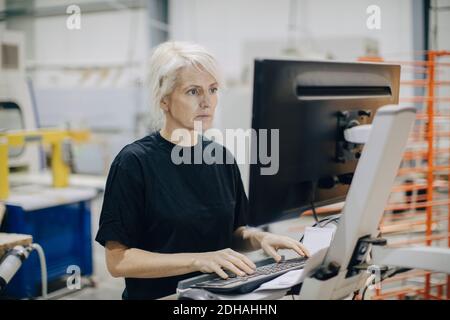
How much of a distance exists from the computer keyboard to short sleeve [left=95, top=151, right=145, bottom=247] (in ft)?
0.90

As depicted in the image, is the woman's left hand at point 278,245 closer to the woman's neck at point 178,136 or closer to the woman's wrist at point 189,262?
the woman's wrist at point 189,262

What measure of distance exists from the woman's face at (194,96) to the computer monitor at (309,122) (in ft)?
0.89

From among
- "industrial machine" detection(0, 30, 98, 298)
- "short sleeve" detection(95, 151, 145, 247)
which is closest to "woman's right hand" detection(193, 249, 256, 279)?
"short sleeve" detection(95, 151, 145, 247)

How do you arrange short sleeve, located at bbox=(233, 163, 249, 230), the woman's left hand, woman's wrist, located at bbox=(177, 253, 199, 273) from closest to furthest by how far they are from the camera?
1. woman's wrist, located at bbox=(177, 253, 199, 273)
2. the woman's left hand
3. short sleeve, located at bbox=(233, 163, 249, 230)

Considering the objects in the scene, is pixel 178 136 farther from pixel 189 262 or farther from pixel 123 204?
pixel 189 262

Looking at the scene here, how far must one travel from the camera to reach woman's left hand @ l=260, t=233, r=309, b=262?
3.65 ft

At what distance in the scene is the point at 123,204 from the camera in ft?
3.79

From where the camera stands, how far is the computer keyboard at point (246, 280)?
0.89 metres

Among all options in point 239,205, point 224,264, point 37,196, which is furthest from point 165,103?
point 37,196

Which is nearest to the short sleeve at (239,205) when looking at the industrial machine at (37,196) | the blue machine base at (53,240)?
the blue machine base at (53,240)

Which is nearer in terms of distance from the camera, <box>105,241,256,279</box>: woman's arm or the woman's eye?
<box>105,241,256,279</box>: woman's arm

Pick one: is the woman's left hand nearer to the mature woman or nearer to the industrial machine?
the mature woman

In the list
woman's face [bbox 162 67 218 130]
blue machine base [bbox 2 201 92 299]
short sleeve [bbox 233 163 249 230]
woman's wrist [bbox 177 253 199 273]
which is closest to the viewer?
woman's wrist [bbox 177 253 199 273]

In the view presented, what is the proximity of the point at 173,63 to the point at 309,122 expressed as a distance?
1.21 ft
